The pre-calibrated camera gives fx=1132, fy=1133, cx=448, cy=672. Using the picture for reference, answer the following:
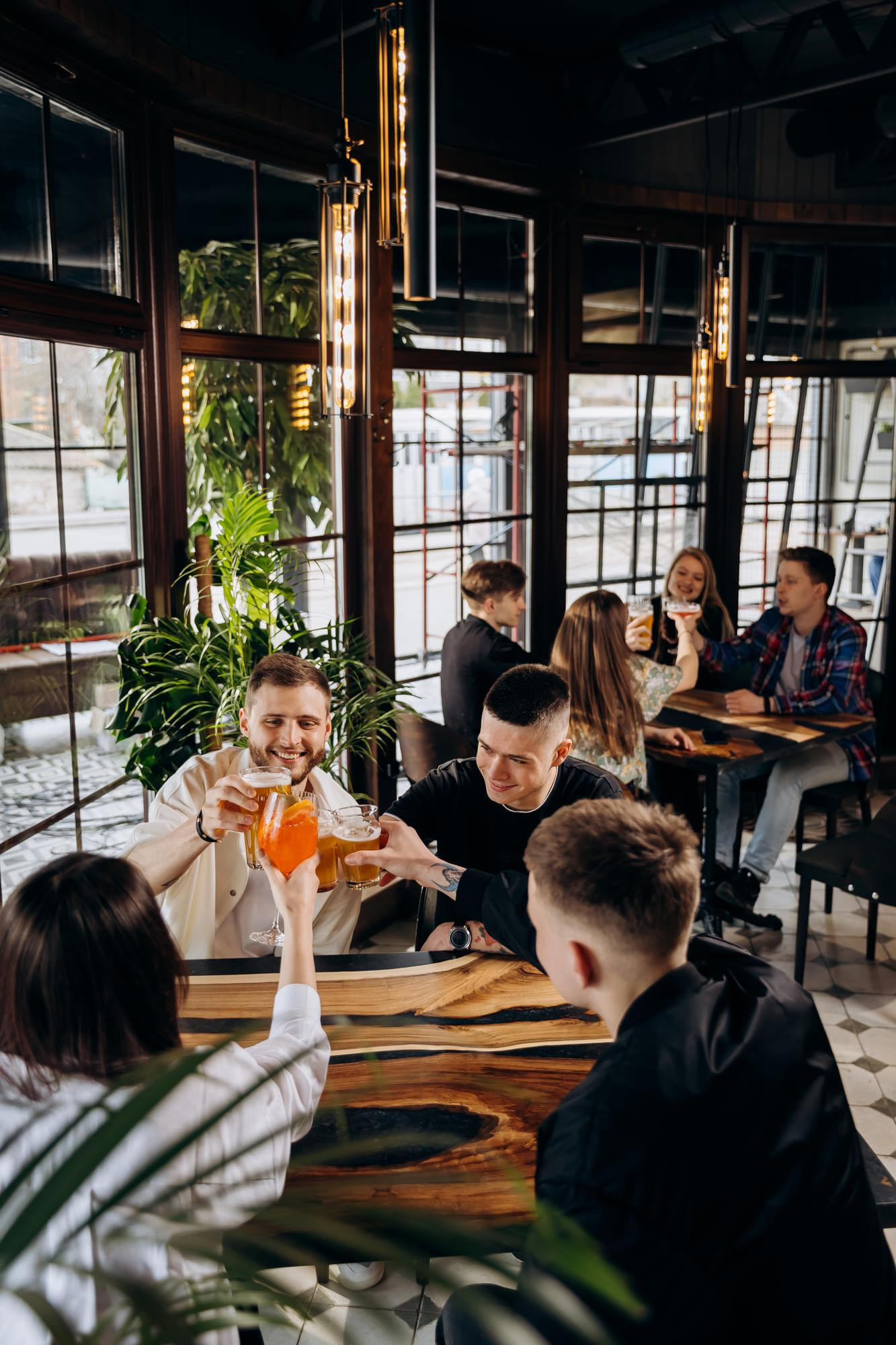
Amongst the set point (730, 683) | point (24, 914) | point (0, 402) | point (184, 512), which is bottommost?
point (730, 683)

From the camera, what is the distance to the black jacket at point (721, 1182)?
3.86 ft

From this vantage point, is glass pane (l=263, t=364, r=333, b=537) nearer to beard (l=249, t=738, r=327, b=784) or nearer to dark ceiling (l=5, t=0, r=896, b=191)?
dark ceiling (l=5, t=0, r=896, b=191)

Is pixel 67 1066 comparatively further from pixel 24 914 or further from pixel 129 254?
pixel 129 254

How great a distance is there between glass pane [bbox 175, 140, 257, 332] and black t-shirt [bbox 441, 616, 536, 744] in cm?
143

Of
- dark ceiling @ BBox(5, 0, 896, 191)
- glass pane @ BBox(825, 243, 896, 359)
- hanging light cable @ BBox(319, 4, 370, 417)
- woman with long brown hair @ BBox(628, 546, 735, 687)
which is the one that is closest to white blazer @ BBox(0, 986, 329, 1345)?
hanging light cable @ BBox(319, 4, 370, 417)

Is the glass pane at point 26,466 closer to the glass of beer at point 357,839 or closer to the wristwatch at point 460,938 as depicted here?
the glass of beer at point 357,839

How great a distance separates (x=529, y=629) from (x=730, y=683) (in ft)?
3.38

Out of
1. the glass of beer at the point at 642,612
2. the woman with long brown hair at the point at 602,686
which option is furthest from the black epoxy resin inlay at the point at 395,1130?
the glass of beer at the point at 642,612

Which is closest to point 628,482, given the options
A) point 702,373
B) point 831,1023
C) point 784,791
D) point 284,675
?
point 702,373

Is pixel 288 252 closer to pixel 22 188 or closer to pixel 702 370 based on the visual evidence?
pixel 22 188

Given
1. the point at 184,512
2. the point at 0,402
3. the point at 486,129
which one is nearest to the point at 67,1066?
the point at 0,402

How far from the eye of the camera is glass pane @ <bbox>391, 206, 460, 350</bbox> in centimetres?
478

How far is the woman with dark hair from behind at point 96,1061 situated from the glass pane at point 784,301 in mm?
5552

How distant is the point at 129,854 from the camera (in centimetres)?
228
